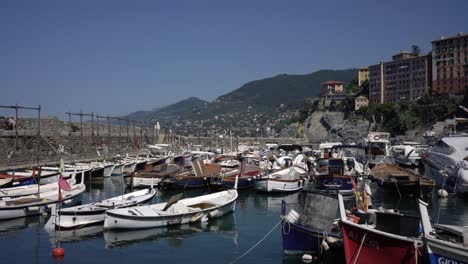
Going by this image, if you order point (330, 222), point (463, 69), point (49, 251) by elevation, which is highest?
point (463, 69)

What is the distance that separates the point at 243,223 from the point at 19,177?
1820 centimetres

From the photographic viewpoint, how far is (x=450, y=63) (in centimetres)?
13925

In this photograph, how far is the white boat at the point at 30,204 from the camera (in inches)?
995

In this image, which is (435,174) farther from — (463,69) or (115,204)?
(463,69)

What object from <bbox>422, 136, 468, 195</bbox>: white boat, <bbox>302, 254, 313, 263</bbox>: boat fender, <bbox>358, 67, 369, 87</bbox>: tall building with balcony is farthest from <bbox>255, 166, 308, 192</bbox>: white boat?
<bbox>358, 67, 369, 87</bbox>: tall building with balcony

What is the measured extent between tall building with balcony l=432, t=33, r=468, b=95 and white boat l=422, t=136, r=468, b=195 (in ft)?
A: 326

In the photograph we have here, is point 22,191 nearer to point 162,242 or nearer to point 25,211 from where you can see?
point 25,211

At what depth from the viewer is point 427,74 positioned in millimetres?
150250

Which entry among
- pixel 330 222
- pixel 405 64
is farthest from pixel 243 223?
pixel 405 64

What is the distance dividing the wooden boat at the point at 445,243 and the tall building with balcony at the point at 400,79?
14332cm

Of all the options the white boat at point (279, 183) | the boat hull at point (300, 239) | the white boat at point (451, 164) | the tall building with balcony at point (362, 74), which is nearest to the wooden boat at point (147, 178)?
the white boat at point (279, 183)

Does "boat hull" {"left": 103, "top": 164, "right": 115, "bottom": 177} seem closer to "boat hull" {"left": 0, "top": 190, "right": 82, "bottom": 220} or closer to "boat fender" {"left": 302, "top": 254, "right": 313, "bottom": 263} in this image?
"boat hull" {"left": 0, "top": 190, "right": 82, "bottom": 220}

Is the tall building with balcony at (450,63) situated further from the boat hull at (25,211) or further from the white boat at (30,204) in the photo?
the boat hull at (25,211)

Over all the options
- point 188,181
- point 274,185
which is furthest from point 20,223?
point 274,185
